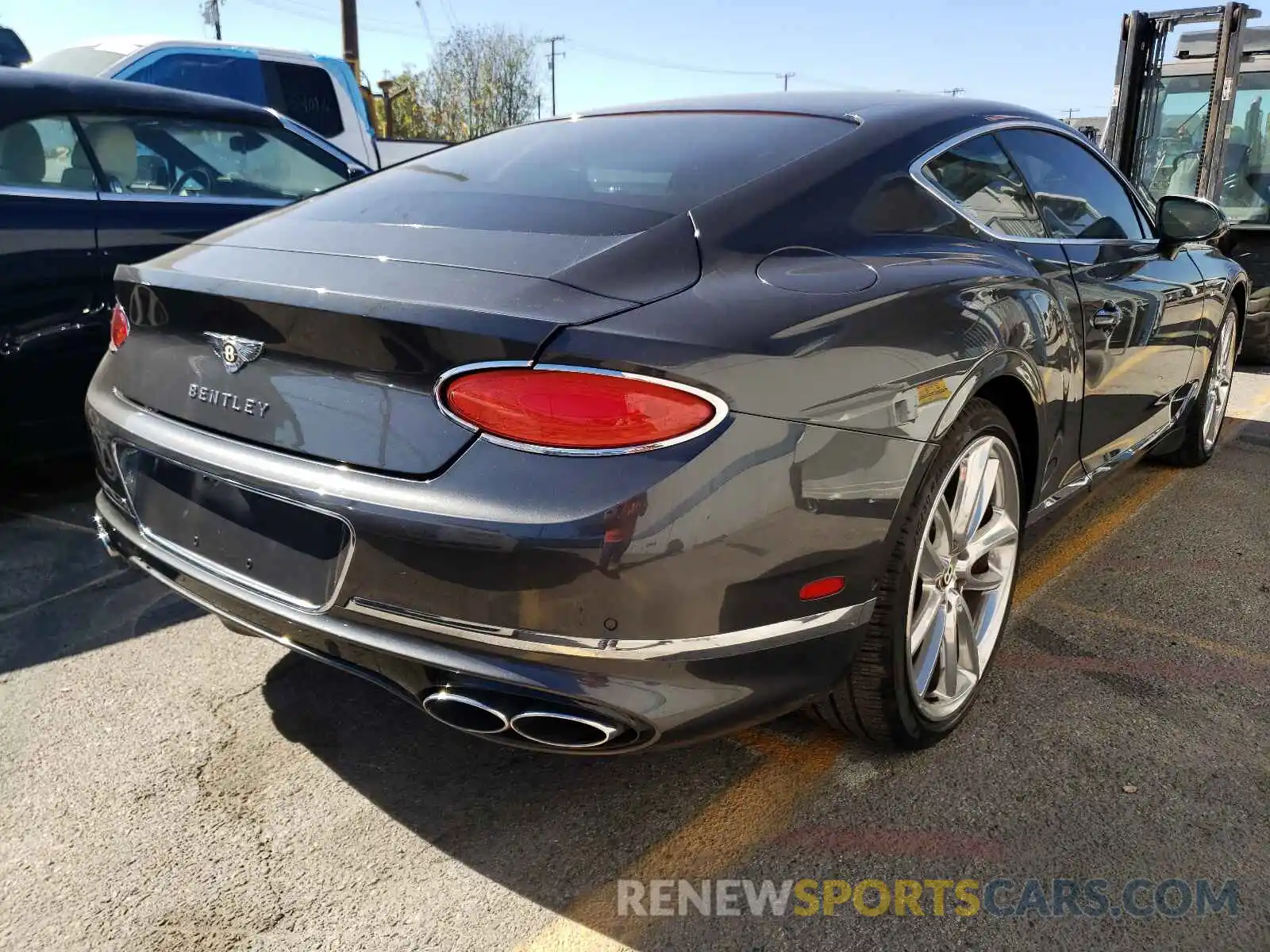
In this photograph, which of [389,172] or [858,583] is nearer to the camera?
[858,583]

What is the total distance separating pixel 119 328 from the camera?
7.93 feet

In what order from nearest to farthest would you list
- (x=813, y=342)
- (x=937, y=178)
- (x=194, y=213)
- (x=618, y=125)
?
1. (x=813, y=342)
2. (x=937, y=178)
3. (x=618, y=125)
4. (x=194, y=213)

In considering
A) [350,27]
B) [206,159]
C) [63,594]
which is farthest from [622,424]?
[350,27]

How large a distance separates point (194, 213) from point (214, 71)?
5222 millimetres

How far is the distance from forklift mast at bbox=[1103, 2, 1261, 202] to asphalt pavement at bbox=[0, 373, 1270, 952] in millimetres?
6302

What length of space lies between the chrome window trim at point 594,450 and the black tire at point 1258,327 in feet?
24.0

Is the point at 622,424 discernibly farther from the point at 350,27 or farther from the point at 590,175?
the point at 350,27

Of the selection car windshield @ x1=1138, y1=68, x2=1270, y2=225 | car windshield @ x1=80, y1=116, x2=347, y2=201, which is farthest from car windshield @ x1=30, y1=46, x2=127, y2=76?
car windshield @ x1=1138, y1=68, x2=1270, y2=225

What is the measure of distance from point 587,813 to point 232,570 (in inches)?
35.3

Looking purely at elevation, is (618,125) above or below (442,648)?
above

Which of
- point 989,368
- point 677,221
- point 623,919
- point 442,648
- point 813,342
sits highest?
point 677,221

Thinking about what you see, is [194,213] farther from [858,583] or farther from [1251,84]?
[1251,84]

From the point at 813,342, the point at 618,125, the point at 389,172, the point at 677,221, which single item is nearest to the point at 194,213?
the point at 389,172

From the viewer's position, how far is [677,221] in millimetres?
2014
